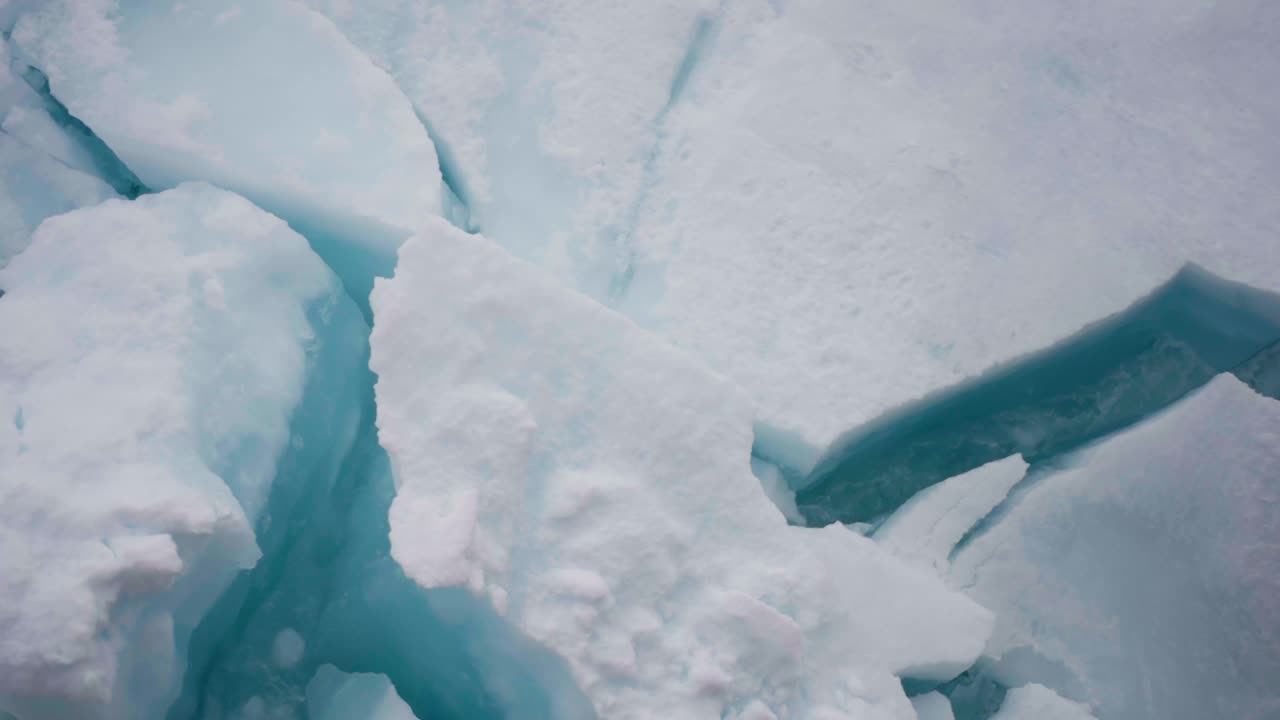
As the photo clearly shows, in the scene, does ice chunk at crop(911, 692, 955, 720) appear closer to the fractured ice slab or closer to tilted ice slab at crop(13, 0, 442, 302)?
the fractured ice slab

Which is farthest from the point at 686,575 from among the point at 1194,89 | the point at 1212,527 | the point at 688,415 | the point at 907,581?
the point at 1194,89

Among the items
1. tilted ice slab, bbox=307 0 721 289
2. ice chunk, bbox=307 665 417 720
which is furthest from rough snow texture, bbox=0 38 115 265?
ice chunk, bbox=307 665 417 720

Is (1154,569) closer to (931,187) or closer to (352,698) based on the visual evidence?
(931,187)

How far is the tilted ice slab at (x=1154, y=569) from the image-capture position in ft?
3.90

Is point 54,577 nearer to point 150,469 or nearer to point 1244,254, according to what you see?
point 150,469

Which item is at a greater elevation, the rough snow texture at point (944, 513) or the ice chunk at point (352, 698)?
the rough snow texture at point (944, 513)

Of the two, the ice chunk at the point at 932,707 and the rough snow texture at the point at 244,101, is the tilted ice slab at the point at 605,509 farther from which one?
the rough snow texture at the point at 244,101

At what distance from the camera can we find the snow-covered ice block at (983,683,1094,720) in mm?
1096

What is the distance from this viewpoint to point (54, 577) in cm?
76

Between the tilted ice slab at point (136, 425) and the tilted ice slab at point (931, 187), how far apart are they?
56cm

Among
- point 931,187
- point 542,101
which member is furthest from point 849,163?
point 542,101

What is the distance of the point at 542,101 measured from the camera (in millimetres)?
1337

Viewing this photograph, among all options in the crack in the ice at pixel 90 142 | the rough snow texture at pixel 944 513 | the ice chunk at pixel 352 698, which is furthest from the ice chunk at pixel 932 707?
the crack in the ice at pixel 90 142

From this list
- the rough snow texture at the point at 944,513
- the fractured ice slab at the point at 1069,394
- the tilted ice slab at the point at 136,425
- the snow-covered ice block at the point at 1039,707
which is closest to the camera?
the tilted ice slab at the point at 136,425
